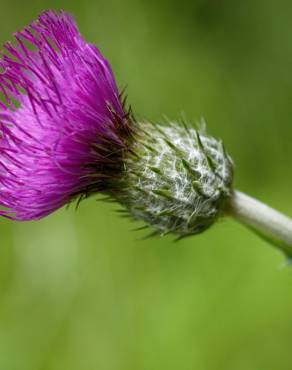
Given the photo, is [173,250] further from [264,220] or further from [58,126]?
[58,126]

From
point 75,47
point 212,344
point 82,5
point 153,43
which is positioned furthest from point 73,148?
point 82,5

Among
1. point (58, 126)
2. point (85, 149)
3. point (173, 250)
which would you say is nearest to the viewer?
point (58, 126)

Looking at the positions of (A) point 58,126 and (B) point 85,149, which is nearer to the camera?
(A) point 58,126

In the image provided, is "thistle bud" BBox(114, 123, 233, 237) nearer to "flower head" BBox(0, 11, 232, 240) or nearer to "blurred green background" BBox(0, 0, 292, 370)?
"flower head" BBox(0, 11, 232, 240)

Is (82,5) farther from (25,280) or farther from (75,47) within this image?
(75,47)

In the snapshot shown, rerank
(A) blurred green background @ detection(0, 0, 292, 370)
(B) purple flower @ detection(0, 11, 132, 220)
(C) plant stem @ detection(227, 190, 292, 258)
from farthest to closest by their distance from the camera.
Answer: (A) blurred green background @ detection(0, 0, 292, 370)
(C) plant stem @ detection(227, 190, 292, 258)
(B) purple flower @ detection(0, 11, 132, 220)

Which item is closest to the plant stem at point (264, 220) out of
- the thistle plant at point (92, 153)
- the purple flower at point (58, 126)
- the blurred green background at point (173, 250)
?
the thistle plant at point (92, 153)

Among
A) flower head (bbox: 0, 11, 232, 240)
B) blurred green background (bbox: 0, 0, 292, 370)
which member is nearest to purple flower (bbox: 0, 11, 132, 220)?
flower head (bbox: 0, 11, 232, 240)

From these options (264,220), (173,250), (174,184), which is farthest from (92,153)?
(173,250)
